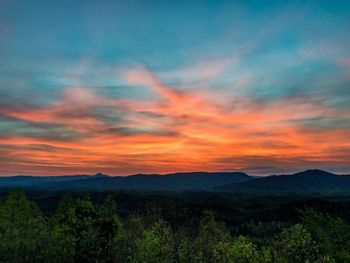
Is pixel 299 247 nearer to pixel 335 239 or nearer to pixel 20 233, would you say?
pixel 335 239

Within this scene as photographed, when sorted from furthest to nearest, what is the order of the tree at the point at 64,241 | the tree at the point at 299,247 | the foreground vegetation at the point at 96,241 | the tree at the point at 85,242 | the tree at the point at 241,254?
the tree at the point at 85,242 → the tree at the point at 64,241 → the foreground vegetation at the point at 96,241 → the tree at the point at 241,254 → the tree at the point at 299,247

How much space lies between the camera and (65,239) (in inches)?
2842

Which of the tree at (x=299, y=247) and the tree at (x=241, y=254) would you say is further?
the tree at (x=241, y=254)

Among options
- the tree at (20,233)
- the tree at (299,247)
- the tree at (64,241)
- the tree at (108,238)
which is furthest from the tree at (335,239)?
the tree at (20,233)

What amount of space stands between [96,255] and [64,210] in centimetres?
1397

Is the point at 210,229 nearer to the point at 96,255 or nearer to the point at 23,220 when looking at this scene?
the point at 96,255

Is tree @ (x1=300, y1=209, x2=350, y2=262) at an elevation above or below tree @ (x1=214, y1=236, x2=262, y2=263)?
above

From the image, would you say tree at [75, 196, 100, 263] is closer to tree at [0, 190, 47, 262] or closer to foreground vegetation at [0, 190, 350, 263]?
foreground vegetation at [0, 190, 350, 263]

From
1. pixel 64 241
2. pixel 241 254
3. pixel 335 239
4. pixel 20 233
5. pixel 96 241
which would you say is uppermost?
pixel 335 239

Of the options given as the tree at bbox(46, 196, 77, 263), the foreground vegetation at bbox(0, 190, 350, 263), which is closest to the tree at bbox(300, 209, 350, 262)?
the foreground vegetation at bbox(0, 190, 350, 263)

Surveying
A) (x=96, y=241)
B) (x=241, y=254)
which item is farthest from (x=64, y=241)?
(x=241, y=254)

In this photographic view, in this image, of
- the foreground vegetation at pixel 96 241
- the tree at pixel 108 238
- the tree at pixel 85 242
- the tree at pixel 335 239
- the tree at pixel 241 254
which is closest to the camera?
the tree at pixel 335 239

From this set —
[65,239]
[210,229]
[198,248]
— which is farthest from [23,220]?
[210,229]

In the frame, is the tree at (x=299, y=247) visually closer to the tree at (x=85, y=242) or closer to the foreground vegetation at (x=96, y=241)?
the foreground vegetation at (x=96, y=241)
